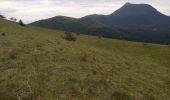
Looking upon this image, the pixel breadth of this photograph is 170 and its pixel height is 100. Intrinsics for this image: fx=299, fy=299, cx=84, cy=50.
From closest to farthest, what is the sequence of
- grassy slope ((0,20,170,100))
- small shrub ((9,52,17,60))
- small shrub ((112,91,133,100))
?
1. grassy slope ((0,20,170,100))
2. small shrub ((112,91,133,100))
3. small shrub ((9,52,17,60))

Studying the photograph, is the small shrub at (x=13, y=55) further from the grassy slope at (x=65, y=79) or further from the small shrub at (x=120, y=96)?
the small shrub at (x=120, y=96)

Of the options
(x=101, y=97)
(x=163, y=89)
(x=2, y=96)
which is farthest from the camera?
(x=163, y=89)

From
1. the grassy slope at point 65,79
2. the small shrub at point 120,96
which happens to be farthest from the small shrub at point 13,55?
the small shrub at point 120,96

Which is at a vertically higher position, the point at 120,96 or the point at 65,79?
the point at 65,79

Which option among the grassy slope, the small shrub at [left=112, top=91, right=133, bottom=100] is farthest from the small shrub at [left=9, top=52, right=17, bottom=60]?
the small shrub at [left=112, top=91, right=133, bottom=100]

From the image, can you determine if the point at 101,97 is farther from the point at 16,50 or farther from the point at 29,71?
the point at 16,50

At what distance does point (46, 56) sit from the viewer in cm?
2653

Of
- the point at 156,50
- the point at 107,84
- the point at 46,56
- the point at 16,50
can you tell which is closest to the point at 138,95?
the point at 107,84

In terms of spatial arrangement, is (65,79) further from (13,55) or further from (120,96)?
(13,55)

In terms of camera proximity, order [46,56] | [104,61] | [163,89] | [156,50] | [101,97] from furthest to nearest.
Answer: [156,50] → [104,61] → [46,56] → [163,89] → [101,97]

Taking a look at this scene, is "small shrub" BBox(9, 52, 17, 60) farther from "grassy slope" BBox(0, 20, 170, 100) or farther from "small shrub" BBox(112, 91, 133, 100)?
"small shrub" BBox(112, 91, 133, 100)

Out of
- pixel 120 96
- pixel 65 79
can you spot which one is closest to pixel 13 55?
pixel 65 79

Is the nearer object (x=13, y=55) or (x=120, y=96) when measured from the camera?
(x=120, y=96)

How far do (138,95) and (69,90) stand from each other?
15.8ft
